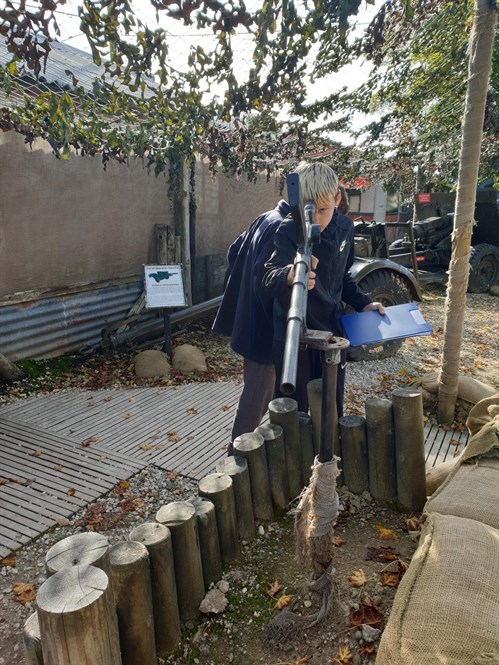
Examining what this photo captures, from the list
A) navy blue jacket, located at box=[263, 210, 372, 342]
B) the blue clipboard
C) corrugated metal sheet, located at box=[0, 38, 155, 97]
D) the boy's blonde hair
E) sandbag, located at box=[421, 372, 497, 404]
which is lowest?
sandbag, located at box=[421, 372, 497, 404]

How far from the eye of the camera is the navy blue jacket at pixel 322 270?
228cm

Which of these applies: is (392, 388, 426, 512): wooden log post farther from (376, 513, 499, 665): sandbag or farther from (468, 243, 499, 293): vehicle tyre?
(468, 243, 499, 293): vehicle tyre

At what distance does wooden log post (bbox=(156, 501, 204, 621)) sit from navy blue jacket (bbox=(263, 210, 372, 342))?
37.6 inches

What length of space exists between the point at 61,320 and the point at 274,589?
4.67 m

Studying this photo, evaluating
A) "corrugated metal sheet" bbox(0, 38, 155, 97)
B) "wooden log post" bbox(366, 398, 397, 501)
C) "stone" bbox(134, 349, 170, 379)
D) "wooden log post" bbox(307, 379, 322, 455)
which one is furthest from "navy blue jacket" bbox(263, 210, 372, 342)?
"corrugated metal sheet" bbox(0, 38, 155, 97)

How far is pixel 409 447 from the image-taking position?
107 inches

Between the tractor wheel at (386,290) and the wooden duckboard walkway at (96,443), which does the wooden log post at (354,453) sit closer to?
the wooden duckboard walkway at (96,443)

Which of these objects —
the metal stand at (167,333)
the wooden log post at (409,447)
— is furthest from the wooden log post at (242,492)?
the metal stand at (167,333)

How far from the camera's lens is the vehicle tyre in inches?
434

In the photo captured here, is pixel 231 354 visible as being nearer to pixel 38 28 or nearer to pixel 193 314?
pixel 193 314

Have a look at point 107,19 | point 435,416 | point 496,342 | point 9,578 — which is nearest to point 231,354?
point 435,416

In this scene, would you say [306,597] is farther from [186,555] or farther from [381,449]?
[381,449]

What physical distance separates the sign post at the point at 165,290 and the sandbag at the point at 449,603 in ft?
15.6

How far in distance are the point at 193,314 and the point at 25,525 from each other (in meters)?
4.19
